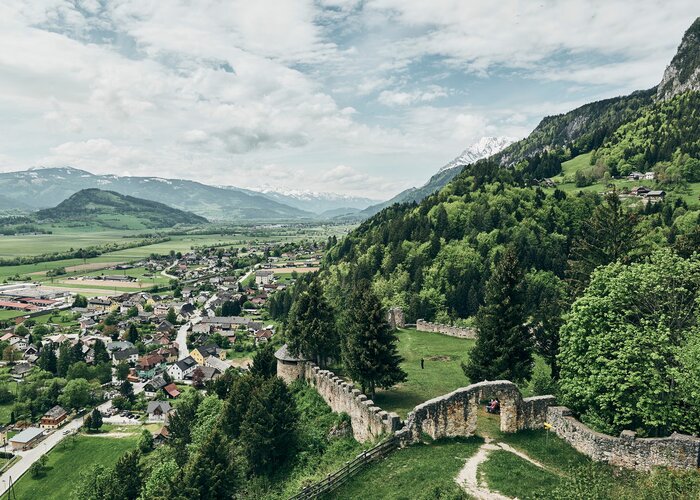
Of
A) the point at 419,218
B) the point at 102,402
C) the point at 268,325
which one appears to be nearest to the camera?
the point at 102,402

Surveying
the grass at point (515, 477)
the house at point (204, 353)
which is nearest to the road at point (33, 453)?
the house at point (204, 353)

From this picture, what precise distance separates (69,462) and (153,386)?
91.0 feet

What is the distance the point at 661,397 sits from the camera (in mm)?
19562

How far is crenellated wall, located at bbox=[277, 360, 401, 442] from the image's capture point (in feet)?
76.7

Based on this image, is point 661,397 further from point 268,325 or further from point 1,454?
point 268,325

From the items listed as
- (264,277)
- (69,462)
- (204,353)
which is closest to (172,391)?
(204,353)

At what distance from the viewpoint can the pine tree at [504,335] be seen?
2802cm

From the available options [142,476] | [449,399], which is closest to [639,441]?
[449,399]

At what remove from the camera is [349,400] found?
28141mm

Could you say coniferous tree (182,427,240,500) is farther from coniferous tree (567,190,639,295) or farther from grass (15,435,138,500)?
grass (15,435,138,500)

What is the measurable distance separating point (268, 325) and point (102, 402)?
44.2 meters

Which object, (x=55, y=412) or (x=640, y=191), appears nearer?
(x=55, y=412)

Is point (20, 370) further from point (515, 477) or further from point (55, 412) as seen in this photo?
point (515, 477)

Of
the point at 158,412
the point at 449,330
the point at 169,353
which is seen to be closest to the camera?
the point at 449,330
